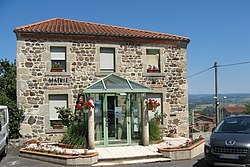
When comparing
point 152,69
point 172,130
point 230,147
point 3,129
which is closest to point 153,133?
point 172,130

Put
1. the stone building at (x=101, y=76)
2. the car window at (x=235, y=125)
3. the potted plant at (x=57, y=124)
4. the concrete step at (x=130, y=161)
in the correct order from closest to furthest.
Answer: the car window at (x=235, y=125) < the concrete step at (x=130, y=161) < the stone building at (x=101, y=76) < the potted plant at (x=57, y=124)

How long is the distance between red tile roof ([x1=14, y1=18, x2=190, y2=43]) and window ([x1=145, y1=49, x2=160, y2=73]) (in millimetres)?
795

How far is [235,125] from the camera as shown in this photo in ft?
27.6

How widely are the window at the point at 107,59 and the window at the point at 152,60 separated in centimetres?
192

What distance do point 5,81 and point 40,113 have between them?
7.43 m

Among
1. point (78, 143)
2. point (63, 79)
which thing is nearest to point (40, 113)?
point (63, 79)

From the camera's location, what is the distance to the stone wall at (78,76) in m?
13.0

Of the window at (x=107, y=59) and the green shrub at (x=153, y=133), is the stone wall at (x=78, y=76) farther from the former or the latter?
the green shrub at (x=153, y=133)

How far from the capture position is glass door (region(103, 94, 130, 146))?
11734 mm

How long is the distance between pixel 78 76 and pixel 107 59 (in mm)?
1776

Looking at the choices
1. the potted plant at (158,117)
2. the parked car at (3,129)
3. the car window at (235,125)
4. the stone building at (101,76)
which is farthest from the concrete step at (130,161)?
the potted plant at (158,117)

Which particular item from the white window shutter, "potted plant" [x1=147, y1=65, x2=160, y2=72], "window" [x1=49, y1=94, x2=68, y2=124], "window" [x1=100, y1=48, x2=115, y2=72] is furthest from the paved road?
"window" [x1=100, y1=48, x2=115, y2=72]

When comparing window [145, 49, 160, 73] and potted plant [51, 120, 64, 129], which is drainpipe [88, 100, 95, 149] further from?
window [145, 49, 160, 73]

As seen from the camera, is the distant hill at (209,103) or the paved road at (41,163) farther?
the distant hill at (209,103)
